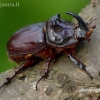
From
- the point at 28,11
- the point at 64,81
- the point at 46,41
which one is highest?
the point at 46,41

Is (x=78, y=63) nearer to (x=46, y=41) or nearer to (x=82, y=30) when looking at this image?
(x=82, y=30)

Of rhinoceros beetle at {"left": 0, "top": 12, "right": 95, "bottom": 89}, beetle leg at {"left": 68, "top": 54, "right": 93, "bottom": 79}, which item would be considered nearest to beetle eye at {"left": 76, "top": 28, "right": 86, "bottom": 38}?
rhinoceros beetle at {"left": 0, "top": 12, "right": 95, "bottom": 89}

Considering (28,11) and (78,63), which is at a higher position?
A: (78,63)

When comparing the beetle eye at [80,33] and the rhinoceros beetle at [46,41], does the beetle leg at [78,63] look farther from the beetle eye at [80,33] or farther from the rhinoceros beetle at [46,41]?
the beetle eye at [80,33]

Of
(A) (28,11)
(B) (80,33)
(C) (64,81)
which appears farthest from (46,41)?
(A) (28,11)

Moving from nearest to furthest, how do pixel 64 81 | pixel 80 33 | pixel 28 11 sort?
pixel 64 81
pixel 80 33
pixel 28 11

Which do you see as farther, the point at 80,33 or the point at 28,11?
the point at 28,11

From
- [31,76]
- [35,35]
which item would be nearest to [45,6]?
[35,35]

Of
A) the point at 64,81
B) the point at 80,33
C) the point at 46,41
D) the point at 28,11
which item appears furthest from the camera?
the point at 28,11

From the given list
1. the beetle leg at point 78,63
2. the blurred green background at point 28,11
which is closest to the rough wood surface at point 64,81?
the beetle leg at point 78,63
